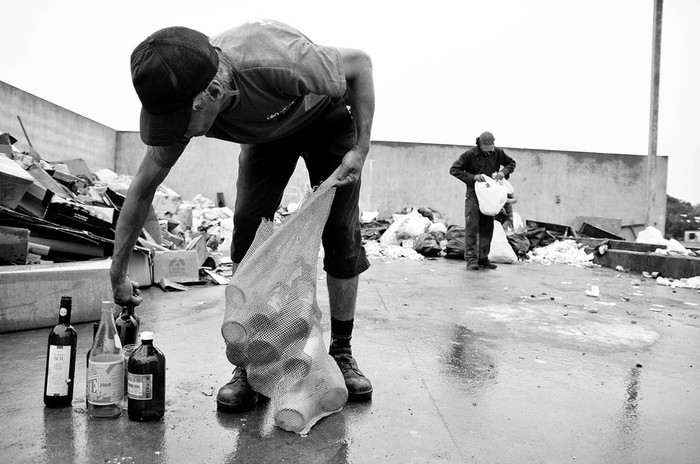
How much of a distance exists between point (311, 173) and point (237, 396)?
0.92 m

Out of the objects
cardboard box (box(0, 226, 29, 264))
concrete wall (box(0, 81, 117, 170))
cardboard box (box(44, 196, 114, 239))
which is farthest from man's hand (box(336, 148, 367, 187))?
concrete wall (box(0, 81, 117, 170))

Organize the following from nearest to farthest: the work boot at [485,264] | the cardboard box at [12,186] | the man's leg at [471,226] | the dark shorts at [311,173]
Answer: the dark shorts at [311,173] → the cardboard box at [12,186] → the man's leg at [471,226] → the work boot at [485,264]

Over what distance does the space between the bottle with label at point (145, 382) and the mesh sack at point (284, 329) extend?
0.24 metres

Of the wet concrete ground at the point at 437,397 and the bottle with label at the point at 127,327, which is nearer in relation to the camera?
the wet concrete ground at the point at 437,397

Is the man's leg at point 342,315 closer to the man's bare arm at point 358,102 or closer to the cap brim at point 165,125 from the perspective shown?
the man's bare arm at point 358,102

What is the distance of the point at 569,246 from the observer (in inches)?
400

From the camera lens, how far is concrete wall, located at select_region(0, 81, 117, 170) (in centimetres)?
991

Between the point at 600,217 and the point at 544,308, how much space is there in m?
12.3

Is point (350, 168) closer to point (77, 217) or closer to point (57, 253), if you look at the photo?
point (57, 253)

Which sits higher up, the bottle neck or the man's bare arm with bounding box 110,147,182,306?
the man's bare arm with bounding box 110,147,182,306

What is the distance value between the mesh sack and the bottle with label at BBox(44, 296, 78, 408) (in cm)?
53

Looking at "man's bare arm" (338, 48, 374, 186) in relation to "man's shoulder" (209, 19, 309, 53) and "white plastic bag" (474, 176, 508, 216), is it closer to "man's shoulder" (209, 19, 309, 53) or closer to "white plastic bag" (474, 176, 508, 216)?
"man's shoulder" (209, 19, 309, 53)

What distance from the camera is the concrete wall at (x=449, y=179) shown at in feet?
49.4

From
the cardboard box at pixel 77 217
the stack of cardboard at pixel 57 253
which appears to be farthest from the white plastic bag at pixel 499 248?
the cardboard box at pixel 77 217
